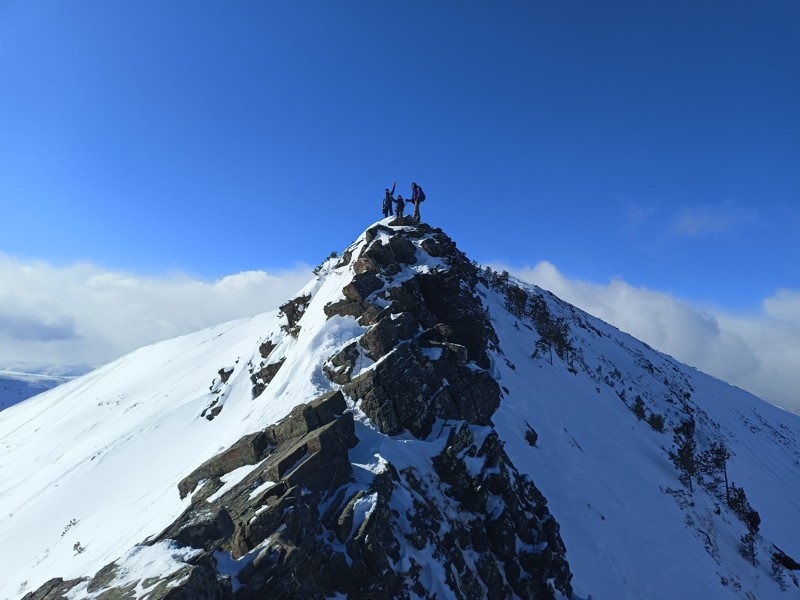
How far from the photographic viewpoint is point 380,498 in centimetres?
1111

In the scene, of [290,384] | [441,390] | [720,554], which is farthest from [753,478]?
[290,384]

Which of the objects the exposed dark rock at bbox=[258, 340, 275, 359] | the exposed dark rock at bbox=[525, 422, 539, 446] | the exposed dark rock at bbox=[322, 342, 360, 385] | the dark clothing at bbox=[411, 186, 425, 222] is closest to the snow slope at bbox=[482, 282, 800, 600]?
the exposed dark rock at bbox=[525, 422, 539, 446]

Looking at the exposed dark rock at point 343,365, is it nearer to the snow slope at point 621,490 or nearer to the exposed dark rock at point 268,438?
the exposed dark rock at point 268,438

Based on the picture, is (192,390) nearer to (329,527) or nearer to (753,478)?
(329,527)

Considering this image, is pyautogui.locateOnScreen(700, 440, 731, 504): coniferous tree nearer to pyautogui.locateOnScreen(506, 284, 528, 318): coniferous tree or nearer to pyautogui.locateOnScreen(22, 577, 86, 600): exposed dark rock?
pyautogui.locateOnScreen(506, 284, 528, 318): coniferous tree

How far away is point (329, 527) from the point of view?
34.6 ft

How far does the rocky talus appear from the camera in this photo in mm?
9352

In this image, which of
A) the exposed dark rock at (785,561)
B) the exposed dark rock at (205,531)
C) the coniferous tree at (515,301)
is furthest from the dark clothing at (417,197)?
the exposed dark rock at (785,561)

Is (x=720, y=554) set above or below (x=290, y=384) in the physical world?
below

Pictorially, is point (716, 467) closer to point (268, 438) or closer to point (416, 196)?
point (416, 196)

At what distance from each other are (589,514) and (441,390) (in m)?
9.41

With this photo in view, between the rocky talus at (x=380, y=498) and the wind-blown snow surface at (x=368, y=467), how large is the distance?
2.47 ft

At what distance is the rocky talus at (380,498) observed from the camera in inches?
368

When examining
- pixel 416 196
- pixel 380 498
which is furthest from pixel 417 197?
pixel 380 498
